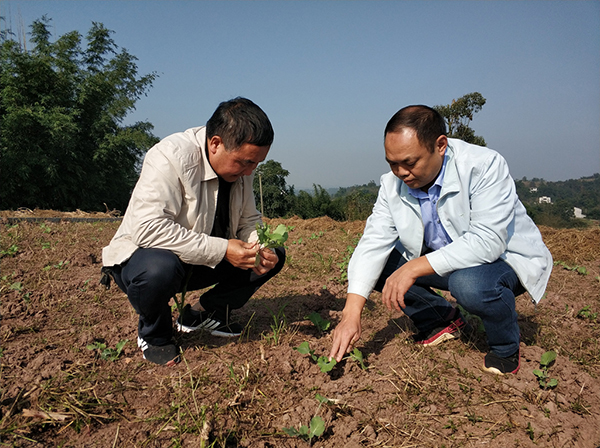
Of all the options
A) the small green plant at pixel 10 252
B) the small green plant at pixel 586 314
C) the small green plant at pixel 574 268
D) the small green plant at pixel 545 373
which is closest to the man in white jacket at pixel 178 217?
the small green plant at pixel 545 373

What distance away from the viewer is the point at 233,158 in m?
2.05

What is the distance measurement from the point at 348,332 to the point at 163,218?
109 cm

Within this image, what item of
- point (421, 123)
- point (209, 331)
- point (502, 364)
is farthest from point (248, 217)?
point (502, 364)

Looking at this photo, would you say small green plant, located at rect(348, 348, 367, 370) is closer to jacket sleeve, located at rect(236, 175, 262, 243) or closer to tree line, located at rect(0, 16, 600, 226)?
jacket sleeve, located at rect(236, 175, 262, 243)

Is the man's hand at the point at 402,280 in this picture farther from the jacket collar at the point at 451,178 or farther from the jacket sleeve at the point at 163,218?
the jacket sleeve at the point at 163,218

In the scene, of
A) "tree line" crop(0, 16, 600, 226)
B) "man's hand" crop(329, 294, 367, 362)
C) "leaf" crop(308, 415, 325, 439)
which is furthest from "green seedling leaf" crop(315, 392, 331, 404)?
"tree line" crop(0, 16, 600, 226)

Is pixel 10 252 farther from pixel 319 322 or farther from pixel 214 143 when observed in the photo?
pixel 319 322

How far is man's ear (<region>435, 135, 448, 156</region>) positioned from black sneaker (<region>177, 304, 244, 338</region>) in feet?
5.07

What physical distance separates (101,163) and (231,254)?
55.7 ft

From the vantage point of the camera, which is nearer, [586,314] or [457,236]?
[457,236]

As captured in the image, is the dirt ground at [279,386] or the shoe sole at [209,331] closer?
the dirt ground at [279,386]

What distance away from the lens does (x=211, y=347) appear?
2.29 m

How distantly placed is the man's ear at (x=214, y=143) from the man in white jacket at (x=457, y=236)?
86 centimetres

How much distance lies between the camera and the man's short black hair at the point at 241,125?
1981 millimetres
